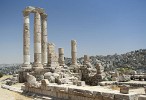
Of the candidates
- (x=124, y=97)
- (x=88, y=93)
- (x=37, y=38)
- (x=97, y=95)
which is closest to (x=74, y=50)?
(x=37, y=38)

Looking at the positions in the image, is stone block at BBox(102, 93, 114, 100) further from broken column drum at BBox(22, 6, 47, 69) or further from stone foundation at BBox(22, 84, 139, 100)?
broken column drum at BBox(22, 6, 47, 69)

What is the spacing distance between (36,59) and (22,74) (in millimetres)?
2474

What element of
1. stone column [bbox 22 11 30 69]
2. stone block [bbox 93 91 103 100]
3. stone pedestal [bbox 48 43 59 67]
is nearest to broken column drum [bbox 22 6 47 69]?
stone column [bbox 22 11 30 69]

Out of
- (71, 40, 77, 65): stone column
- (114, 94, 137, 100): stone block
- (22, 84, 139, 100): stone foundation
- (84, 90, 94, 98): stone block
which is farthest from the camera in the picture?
(71, 40, 77, 65): stone column

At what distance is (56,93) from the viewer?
15.2 metres

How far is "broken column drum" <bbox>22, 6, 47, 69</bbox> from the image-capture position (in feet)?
96.0

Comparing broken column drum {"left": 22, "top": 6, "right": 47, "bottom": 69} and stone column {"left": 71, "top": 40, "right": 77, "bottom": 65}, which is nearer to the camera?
broken column drum {"left": 22, "top": 6, "right": 47, "bottom": 69}

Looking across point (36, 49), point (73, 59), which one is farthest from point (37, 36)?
point (73, 59)

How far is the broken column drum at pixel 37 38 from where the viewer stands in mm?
29248

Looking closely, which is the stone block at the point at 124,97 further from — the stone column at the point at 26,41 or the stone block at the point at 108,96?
the stone column at the point at 26,41

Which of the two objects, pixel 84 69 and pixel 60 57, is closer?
pixel 84 69

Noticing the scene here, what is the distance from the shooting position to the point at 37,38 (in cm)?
2928

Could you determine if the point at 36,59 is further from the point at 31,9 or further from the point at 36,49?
the point at 31,9

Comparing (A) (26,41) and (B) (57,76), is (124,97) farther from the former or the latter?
(A) (26,41)
